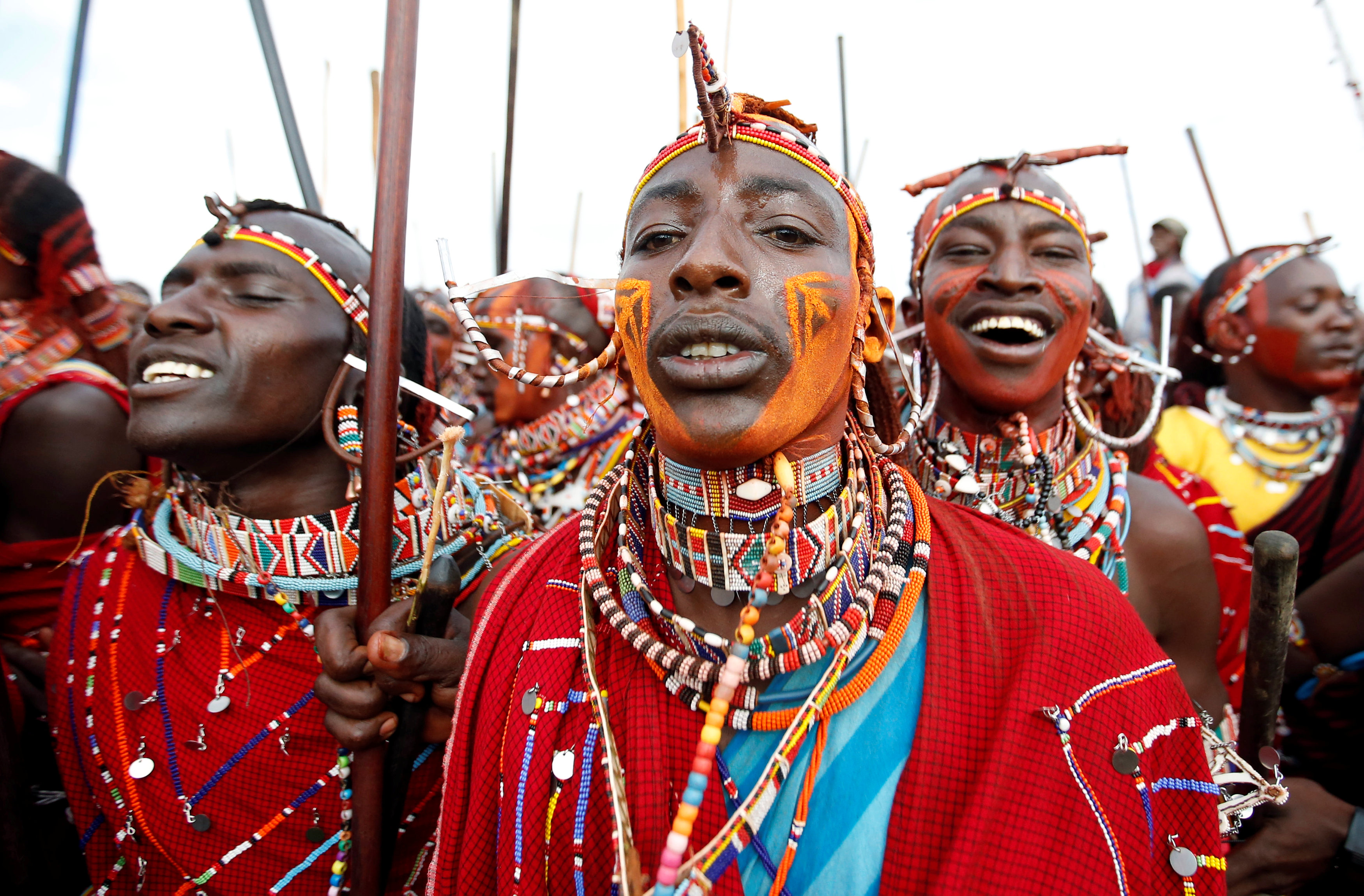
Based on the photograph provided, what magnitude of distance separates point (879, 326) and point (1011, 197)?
1.13 meters

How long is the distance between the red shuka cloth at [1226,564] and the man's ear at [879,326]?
1770 millimetres

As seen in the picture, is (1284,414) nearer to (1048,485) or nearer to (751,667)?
(1048,485)

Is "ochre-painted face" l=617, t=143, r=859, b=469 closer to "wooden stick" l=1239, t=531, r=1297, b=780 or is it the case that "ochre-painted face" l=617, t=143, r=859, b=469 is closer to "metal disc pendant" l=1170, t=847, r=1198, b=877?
"metal disc pendant" l=1170, t=847, r=1198, b=877

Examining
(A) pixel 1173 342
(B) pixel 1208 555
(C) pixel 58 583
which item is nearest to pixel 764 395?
(B) pixel 1208 555

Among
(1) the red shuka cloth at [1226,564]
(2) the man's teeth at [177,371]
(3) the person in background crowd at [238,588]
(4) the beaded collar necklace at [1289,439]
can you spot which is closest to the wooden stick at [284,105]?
(3) the person in background crowd at [238,588]

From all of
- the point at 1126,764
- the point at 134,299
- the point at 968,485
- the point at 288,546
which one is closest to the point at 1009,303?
the point at 968,485

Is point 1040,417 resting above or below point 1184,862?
above

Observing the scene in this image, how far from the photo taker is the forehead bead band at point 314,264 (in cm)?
239

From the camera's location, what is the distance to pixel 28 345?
2912mm

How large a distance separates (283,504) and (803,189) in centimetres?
195

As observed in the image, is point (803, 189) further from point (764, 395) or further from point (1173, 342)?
point (1173, 342)

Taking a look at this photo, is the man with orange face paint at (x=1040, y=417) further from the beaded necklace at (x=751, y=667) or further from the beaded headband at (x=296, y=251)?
the beaded headband at (x=296, y=251)

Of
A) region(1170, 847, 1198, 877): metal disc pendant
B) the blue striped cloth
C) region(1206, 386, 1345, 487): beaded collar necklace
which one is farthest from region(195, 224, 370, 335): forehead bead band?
region(1206, 386, 1345, 487): beaded collar necklace

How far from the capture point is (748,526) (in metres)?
1.55
